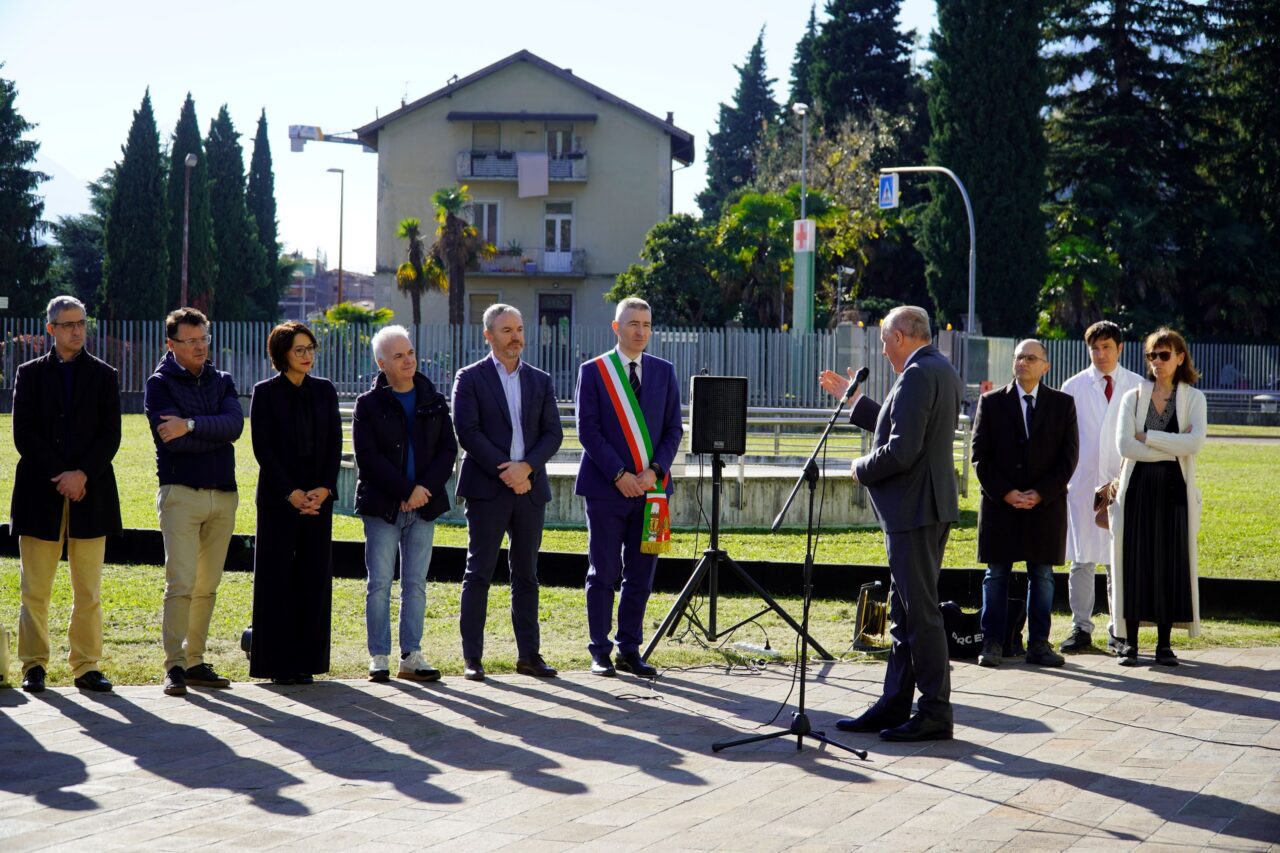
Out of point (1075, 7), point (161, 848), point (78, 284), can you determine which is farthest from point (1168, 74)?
point (161, 848)

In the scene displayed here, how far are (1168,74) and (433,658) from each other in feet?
180

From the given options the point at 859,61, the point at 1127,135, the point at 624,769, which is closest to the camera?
the point at 624,769

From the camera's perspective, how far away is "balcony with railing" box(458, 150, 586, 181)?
58.2 meters

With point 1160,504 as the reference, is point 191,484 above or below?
above

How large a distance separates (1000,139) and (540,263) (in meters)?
18.2

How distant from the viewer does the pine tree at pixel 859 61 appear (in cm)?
7119

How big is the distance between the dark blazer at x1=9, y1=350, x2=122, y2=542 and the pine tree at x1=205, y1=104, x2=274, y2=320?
216 ft

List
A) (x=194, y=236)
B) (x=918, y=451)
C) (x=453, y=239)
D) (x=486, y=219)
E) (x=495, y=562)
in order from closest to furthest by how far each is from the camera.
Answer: (x=918, y=451) < (x=495, y=562) < (x=453, y=239) < (x=486, y=219) < (x=194, y=236)

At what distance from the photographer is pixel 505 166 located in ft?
192

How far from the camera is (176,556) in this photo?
26.7 feet

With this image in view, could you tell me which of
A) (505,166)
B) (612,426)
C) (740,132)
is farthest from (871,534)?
(740,132)

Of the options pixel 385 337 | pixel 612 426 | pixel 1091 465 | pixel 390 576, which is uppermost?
pixel 385 337

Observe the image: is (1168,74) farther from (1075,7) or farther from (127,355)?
(127,355)

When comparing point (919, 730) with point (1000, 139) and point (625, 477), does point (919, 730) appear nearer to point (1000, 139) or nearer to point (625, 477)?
point (625, 477)
